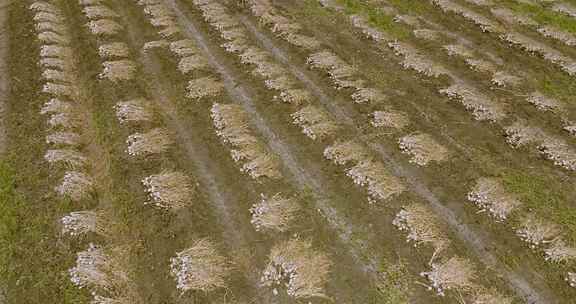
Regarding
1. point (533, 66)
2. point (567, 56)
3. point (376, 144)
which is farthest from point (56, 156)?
point (567, 56)

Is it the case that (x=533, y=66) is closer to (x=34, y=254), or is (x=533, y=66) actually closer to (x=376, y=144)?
(x=376, y=144)

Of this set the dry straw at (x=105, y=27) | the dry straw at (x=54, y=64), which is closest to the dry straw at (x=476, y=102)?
the dry straw at (x=105, y=27)

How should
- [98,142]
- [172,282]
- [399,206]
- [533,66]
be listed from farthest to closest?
[533,66] → [98,142] → [399,206] → [172,282]

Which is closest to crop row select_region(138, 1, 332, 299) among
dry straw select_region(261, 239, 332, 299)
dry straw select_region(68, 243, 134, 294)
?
dry straw select_region(261, 239, 332, 299)

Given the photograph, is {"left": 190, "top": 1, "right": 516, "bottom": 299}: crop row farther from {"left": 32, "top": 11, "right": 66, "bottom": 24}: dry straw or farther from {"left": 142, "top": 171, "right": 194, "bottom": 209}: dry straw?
{"left": 32, "top": 11, "right": 66, "bottom": 24}: dry straw

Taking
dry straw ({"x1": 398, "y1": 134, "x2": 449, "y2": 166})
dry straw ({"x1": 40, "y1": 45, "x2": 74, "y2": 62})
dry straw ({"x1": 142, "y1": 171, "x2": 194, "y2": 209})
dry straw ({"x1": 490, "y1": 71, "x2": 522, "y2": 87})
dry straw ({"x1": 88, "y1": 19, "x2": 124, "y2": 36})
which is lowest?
dry straw ({"x1": 142, "y1": 171, "x2": 194, "y2": 209})

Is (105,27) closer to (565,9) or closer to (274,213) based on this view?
(274,213)
